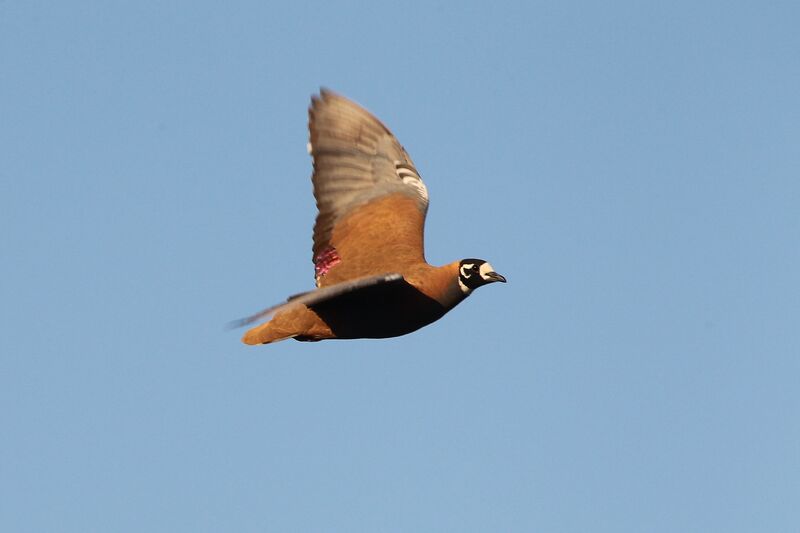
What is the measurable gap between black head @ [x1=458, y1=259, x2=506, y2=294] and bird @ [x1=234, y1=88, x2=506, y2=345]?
0.05 ft

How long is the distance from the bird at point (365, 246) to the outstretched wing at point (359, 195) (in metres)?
Result: 0.02

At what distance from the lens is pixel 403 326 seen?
63.5 ft

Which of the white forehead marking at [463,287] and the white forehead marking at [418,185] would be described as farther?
Result: the white forehead marking at [418,185]

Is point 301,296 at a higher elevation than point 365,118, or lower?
lower

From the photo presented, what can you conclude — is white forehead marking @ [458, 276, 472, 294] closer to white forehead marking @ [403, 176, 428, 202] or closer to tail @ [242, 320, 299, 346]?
tail @ [242, 320, 299, 346]

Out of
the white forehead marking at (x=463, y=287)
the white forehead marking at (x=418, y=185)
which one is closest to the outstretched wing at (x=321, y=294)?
the white forehead marking at (x=463, y=287)

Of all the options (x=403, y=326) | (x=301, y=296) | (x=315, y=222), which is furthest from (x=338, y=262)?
(x=301, y=296)

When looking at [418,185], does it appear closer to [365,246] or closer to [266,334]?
[365,246]

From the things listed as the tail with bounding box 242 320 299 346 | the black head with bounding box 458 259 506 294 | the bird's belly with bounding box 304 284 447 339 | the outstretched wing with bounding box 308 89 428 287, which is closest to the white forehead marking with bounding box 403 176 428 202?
the outstretched wing with bounding box 308 89 428 287

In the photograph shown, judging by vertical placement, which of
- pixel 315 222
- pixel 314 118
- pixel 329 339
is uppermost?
pixel 314 118

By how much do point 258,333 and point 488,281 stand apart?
3605mm

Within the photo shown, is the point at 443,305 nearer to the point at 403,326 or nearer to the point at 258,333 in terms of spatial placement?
the point at 403,326

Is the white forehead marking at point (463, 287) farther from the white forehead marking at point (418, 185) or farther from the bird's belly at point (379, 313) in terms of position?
the white forehead marking at point (418, 185)

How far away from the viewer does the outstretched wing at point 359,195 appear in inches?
832
